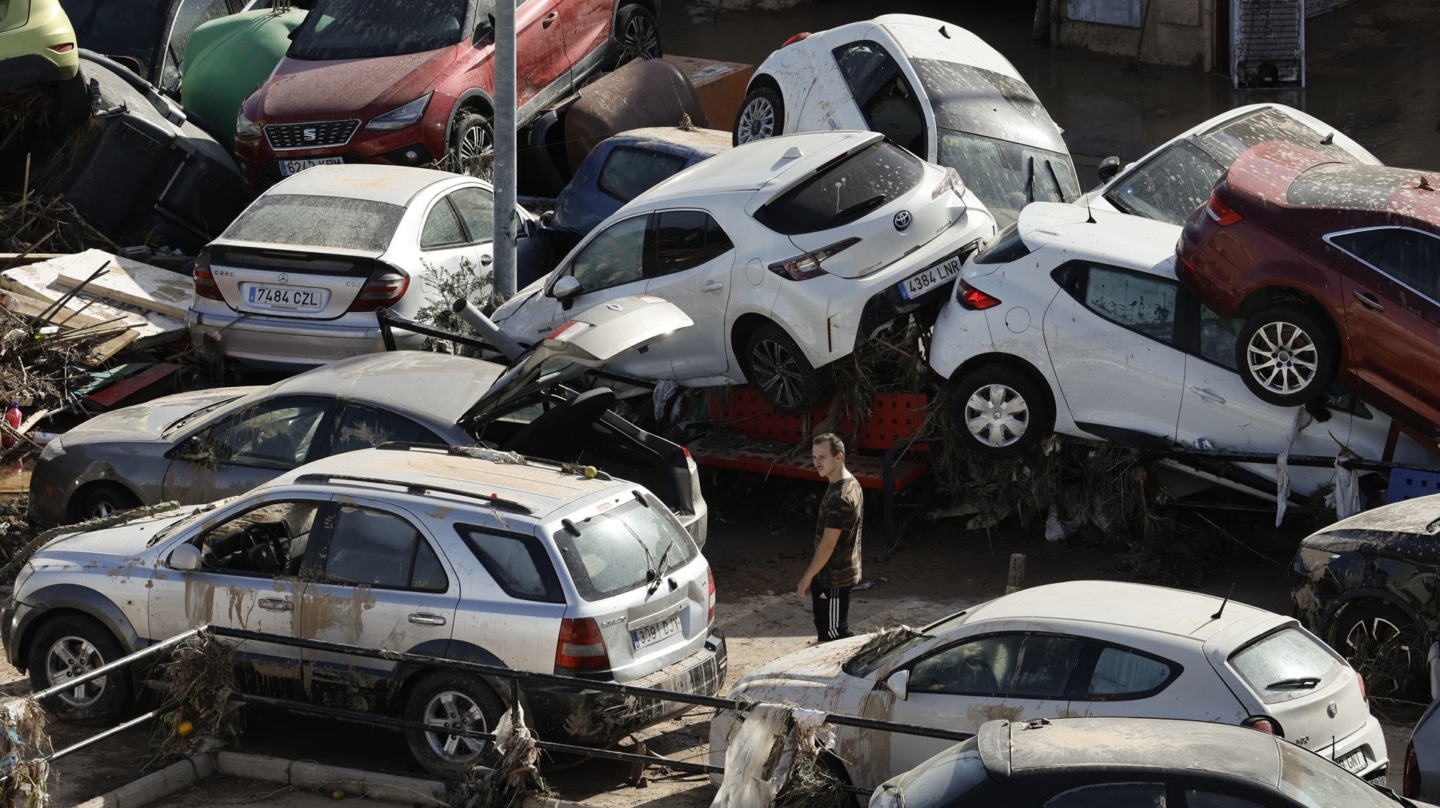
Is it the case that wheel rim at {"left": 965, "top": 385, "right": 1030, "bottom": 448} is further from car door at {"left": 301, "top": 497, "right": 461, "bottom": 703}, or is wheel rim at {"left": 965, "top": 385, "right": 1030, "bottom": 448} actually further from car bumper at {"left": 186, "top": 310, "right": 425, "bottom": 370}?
car door at {"left": 301, "top": 497, "right": 461, "bottom": 703}

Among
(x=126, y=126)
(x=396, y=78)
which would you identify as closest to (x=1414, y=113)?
(x=396, y=78)

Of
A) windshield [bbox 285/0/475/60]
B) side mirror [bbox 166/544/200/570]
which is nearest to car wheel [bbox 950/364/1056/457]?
side mirror [bbox 166/544/200/570]

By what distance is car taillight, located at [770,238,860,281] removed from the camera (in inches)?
430

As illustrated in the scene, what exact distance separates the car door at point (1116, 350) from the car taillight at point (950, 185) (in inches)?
46.6

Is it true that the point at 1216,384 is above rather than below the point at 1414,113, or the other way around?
below

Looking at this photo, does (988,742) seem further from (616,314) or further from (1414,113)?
(1414,113)

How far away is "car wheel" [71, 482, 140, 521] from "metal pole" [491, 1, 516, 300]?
348 cm

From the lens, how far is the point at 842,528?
895 cm

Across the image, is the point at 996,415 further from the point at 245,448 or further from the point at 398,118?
the point at 398,118

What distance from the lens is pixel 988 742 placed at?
571cm

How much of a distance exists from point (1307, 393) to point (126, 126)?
10815 millimetres

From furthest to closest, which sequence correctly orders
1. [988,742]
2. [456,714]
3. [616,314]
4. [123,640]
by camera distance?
[616,314], [123,640], [456,714], [988,742]

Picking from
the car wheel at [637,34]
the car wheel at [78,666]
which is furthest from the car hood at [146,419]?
the car wheel at [637,34]

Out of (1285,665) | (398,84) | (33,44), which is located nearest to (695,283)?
(398,84)
